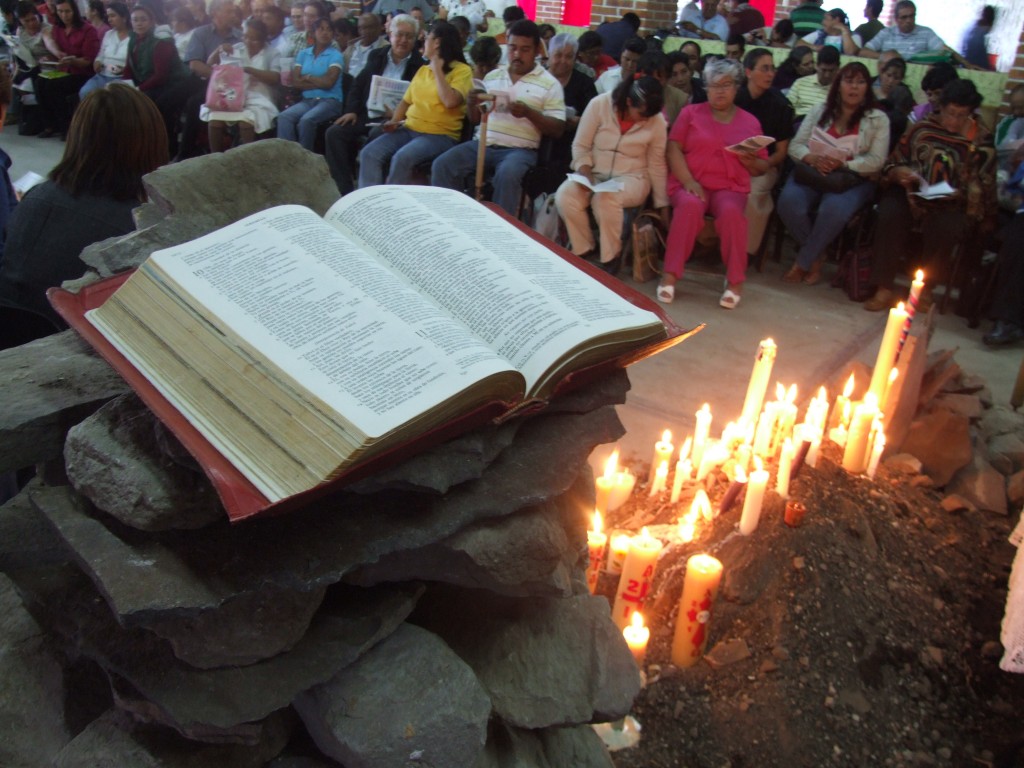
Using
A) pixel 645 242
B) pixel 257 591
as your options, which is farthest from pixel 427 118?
pixel 257 591

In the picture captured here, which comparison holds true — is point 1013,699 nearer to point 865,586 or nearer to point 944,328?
point 865,586

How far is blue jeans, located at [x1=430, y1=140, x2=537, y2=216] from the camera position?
5656mm

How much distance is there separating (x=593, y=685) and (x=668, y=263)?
424cm

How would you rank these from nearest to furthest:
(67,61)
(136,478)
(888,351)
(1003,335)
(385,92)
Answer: (136,478) < (888,351) < (1003,335) < (385,92) < (67,61)

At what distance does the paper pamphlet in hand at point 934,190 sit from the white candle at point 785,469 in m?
3.37

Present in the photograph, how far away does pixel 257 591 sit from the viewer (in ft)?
3.42

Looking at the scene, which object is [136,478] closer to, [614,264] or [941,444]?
[941,444]

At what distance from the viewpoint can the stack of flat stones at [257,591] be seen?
1.03 metres


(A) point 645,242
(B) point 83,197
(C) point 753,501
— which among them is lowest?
(A) point 645,242

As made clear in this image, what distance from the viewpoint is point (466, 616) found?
1.43 metres

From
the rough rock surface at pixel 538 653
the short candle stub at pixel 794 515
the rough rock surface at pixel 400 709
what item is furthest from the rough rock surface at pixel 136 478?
the short candle stub at pixel 794 515

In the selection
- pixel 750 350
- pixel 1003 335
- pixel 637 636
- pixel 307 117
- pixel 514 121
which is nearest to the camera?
pixel 637 636

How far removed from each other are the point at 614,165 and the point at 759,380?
2.99 m

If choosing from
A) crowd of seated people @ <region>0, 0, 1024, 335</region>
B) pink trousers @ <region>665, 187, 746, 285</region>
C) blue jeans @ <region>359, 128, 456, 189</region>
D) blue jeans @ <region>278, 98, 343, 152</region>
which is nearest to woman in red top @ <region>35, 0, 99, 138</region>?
crowd of seated people @ <region>0, 0, 1024, 335</region>
